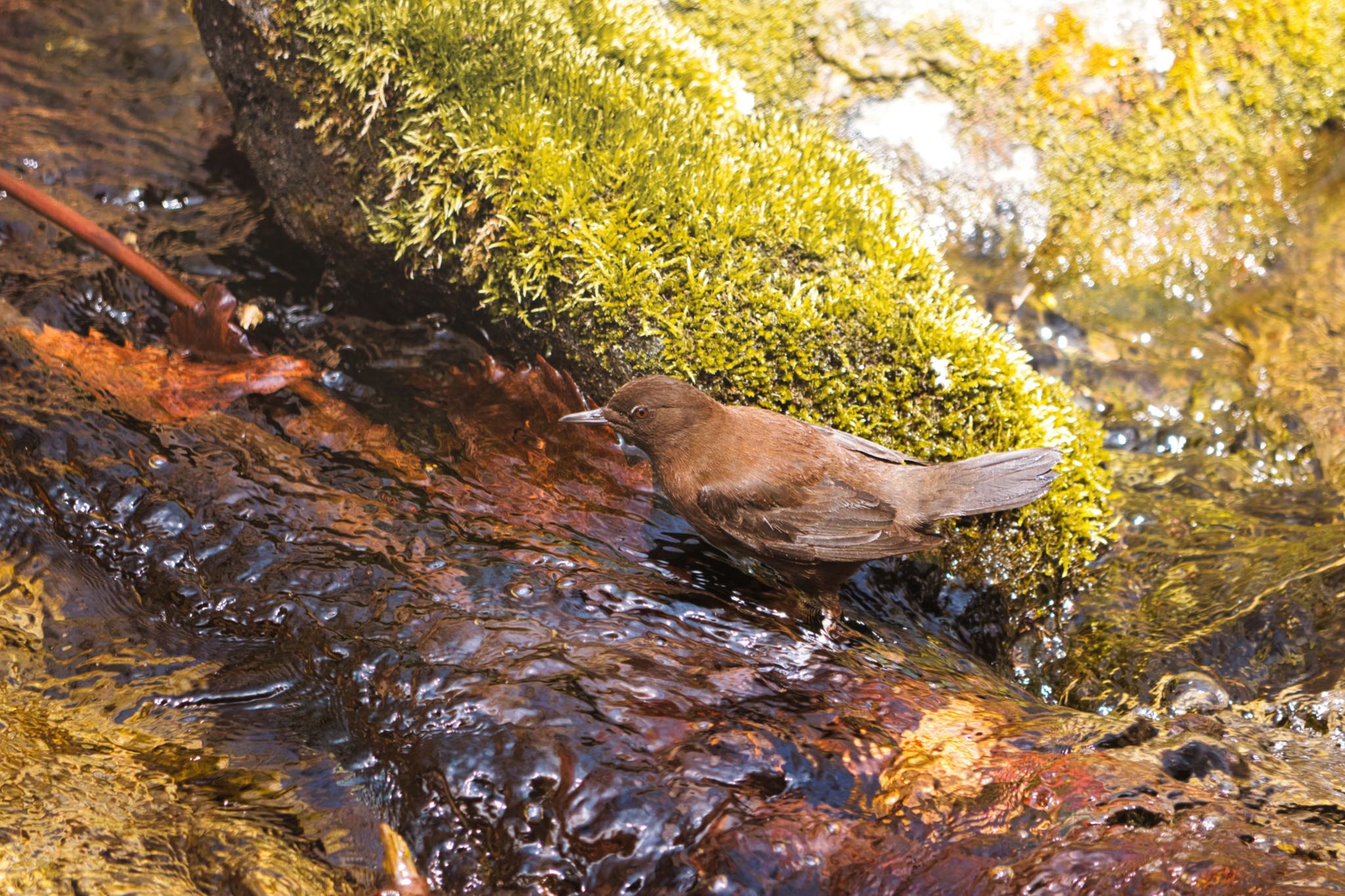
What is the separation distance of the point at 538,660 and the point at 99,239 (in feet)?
11.0

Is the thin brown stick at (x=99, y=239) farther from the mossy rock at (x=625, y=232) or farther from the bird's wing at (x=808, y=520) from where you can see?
the bird's wing at (x=808, y=520)

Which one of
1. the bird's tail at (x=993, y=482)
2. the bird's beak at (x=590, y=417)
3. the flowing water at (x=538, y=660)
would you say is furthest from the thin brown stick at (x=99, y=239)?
the bird's tail at (x=993, y=482)

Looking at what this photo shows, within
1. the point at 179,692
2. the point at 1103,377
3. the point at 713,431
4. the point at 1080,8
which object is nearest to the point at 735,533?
the point at 713,431

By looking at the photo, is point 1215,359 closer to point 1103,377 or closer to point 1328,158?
point 1103,377

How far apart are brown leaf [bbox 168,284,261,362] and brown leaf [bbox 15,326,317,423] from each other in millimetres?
63

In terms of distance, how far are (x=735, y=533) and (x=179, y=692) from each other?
2138 millimetres

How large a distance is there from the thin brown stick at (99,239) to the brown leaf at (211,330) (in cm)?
10

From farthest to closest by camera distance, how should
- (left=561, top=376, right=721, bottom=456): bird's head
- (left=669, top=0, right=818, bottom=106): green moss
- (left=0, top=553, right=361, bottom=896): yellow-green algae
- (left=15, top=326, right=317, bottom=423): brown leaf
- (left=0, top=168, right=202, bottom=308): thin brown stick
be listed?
(left=669, top=0, right=818, bottom=106): green moss
(left=0, top=168, right=202, bottom=308): thin brown stick
(left=15, top=326, right=317, bottom=423): brown leaf
(left=561, top=376, right=721, bottom=456): bird's head
(left=0, top=553, right=361, bottom=896): yellow-green algae

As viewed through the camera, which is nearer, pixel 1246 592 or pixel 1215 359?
pixel 1246 592

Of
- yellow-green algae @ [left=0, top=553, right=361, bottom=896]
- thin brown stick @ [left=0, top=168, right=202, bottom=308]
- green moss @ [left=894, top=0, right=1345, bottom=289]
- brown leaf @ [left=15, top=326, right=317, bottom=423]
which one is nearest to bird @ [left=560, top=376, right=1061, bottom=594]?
brown leaf @ [left=15, top=326, right=317, bottom=423]

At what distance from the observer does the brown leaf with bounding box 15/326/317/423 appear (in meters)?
4.40

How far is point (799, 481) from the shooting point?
3.96 metres

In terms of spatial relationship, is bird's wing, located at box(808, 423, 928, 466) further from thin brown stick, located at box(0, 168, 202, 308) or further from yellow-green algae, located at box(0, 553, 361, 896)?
thin brown stick, located at box(0, 168, 202, 308)

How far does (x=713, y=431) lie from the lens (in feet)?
13.2
